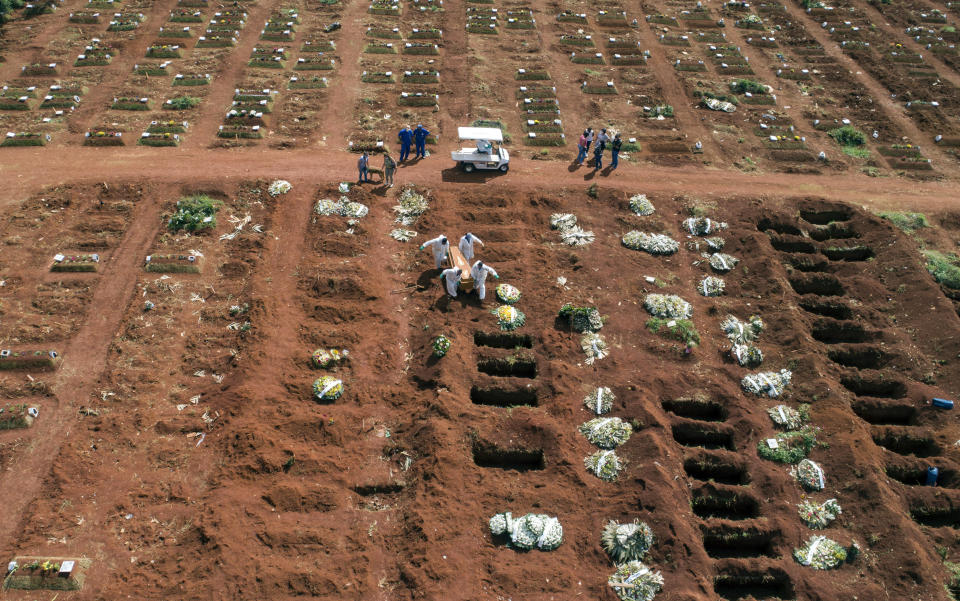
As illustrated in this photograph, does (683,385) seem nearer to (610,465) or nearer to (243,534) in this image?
(610,465)

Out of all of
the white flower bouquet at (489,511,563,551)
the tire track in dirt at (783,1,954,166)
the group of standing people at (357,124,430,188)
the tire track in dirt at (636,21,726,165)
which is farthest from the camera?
the tire track in dirt at (783,1,954,166)

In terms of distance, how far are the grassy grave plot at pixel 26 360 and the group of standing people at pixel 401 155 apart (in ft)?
47.8

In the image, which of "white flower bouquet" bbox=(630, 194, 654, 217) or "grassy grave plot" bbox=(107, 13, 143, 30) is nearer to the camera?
"white flower bouquet" bbox=(630, 194, 654, 217)

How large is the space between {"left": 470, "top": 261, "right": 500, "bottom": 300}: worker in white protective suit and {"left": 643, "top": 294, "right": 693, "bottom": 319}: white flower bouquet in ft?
20.4

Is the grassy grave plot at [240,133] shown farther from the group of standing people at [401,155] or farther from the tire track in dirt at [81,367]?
the tire track in dirt at [81,367]

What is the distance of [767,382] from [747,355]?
49.7 inches

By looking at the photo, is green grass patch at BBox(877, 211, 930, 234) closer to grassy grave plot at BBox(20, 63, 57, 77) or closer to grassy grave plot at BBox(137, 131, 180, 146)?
grassy grave plot at BBox(137, 131, 180, 146)

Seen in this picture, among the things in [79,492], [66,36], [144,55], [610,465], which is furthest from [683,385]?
[66,36]

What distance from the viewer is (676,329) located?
22500 mm

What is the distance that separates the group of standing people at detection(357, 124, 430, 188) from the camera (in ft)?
92.8

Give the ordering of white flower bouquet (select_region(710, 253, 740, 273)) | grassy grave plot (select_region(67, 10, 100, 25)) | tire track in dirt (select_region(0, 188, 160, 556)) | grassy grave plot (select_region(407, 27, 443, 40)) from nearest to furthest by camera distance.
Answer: tire track in dirt (select_region(0, 188, 160, 556))
white flower bouquet (select_region(710, 253, 740, 273))
grassy grave plot (select_region(67, 10, 100, 25))
grassy grave plot (select_region(407, 27, 443, 40))

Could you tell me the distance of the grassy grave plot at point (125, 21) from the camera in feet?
132

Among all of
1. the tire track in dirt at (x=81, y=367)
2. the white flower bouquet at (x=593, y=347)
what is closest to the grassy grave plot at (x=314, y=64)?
the tire track in dirt at (x=81, y=367)

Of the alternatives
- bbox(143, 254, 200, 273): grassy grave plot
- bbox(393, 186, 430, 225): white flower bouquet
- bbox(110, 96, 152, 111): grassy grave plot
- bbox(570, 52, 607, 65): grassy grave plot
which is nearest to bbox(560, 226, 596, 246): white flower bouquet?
bbox(393, 186, 430, 225): white flower bouquet
